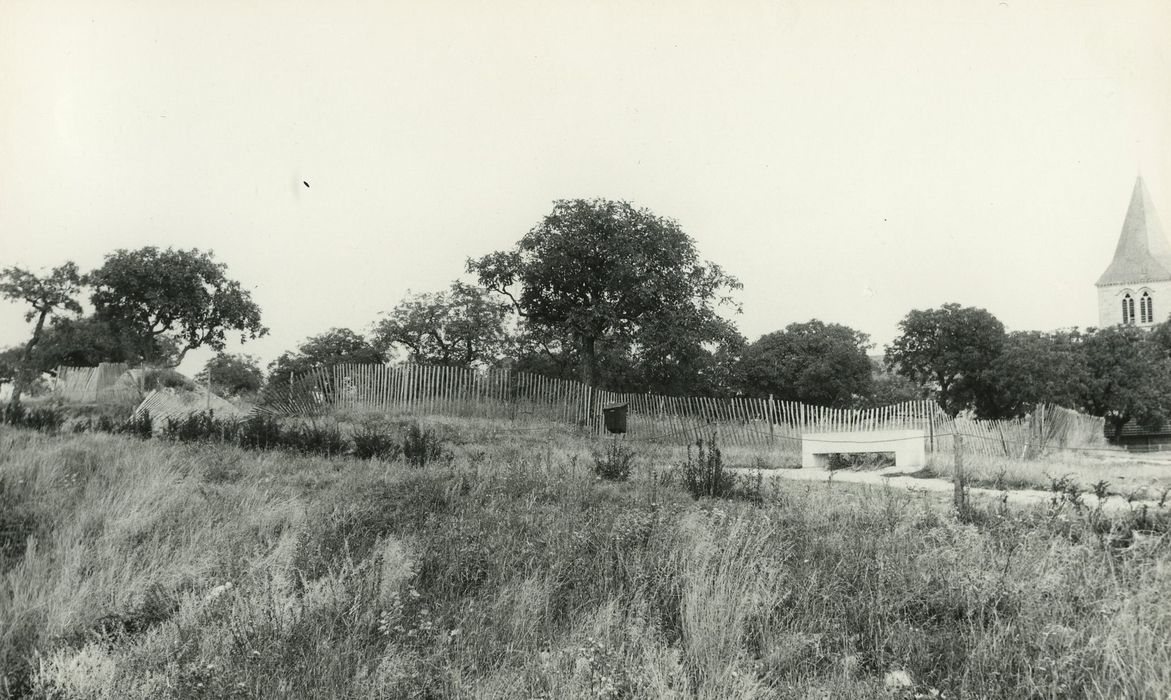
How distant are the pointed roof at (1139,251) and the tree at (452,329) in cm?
4446

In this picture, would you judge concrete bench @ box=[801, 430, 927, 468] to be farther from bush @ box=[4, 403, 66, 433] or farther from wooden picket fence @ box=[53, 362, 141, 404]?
wooden picket fence @ box=[53, 362, 141, 404]

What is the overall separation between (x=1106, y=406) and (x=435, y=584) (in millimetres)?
48434

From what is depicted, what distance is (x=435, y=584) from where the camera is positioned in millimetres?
4312

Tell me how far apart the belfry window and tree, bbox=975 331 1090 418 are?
64.2 ft

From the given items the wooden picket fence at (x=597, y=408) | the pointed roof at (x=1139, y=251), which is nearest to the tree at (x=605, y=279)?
the wooden picket fence at (x=597, y=408)

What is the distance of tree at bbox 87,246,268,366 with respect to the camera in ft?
104

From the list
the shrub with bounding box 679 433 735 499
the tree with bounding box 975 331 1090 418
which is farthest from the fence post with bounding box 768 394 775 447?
the tree with bounding box 975 331 1090 418

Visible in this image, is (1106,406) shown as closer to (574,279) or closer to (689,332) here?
(689,332)

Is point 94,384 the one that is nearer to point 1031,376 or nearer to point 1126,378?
point 1031,376

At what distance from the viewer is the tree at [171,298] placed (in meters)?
31.7

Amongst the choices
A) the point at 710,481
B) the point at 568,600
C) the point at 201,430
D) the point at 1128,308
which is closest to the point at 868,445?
the point at 710,481

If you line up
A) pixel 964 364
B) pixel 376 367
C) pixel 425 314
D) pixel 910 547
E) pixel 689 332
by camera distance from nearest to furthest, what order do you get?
pixel 910 547, pixel 376 367, pixel 689 332, pixel 425 314, pixel 964 364

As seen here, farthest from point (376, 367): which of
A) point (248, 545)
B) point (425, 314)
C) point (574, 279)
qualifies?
point (248, 545)

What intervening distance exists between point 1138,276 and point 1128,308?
15.5 feet
